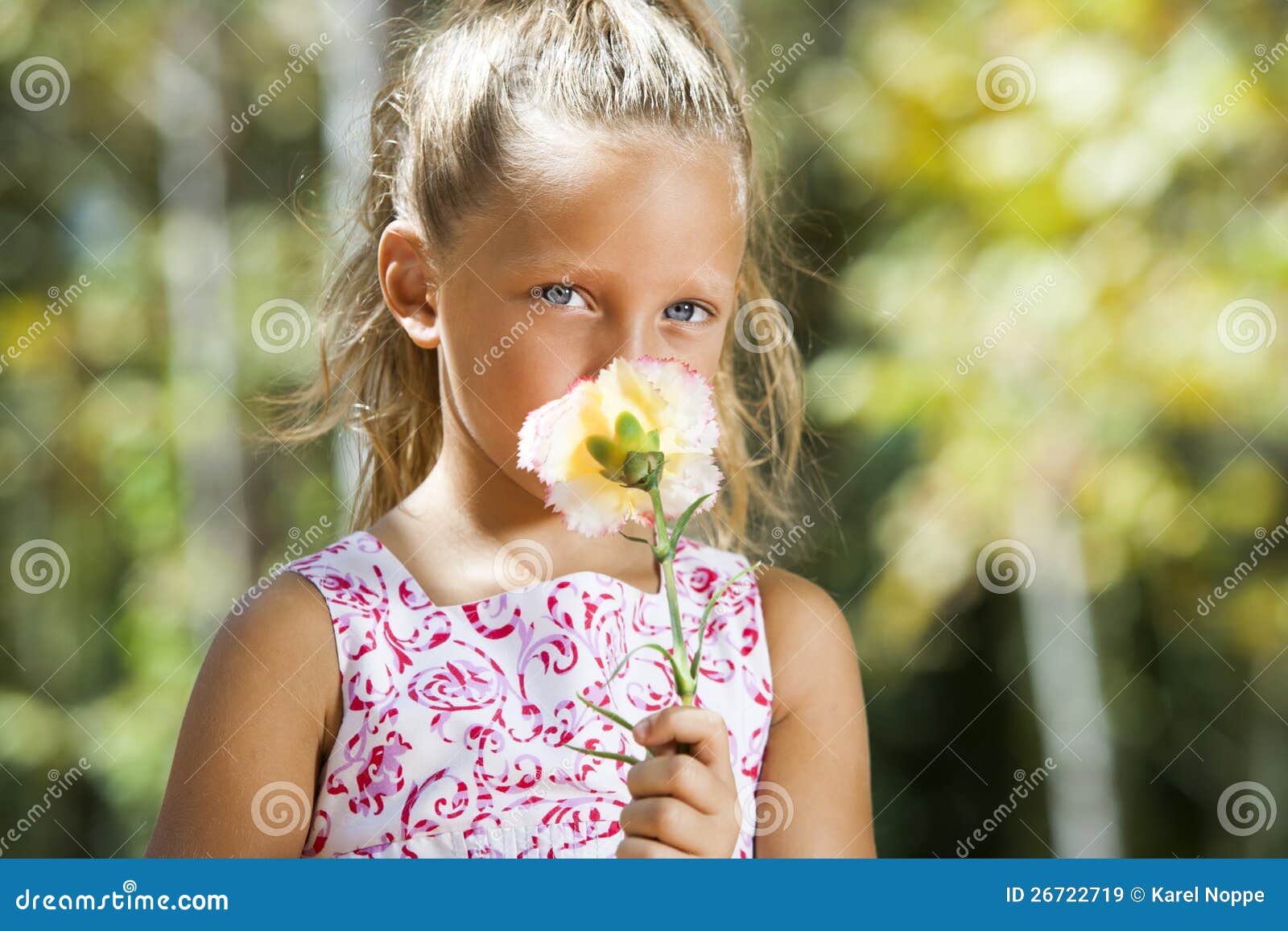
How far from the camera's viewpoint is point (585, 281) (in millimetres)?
959

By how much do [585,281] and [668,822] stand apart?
0.43 m

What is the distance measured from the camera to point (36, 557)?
3.63 m

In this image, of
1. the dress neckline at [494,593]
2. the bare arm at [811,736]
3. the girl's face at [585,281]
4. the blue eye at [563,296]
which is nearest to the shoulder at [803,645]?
the bare arm at [811,736]

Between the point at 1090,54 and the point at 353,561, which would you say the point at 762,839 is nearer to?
the point at 353,561

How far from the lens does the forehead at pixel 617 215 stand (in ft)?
3.17

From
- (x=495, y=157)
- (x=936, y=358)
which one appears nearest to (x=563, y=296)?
(x=495, y=157)

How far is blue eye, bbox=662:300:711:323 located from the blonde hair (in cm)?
14

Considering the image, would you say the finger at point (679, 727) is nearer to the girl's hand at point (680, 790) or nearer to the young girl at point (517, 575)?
the girl's hand at point (680, 790)

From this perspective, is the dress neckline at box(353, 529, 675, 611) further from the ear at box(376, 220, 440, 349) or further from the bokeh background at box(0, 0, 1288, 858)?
the bokeh background at box(0, 0, 1288, 858)

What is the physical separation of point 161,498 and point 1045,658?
8.32 feet

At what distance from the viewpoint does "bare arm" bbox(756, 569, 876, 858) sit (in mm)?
1109

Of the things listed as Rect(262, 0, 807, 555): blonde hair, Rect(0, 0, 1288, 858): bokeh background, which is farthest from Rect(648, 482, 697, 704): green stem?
Rect(0, 0, 1288, 858): bokeh background

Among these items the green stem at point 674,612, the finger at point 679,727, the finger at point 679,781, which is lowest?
the finger at point 679,781
